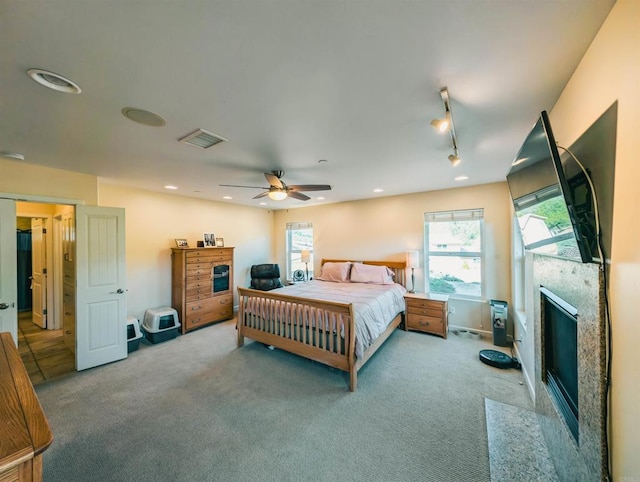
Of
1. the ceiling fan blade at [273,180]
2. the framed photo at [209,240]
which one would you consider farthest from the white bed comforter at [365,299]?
the framed photo at [209,240]

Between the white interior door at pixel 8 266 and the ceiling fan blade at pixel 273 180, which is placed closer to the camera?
the white interior door at pixel 8 266

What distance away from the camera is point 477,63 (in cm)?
130

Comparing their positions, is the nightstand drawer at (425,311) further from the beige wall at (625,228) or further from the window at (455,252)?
the beige wall at (625,228)

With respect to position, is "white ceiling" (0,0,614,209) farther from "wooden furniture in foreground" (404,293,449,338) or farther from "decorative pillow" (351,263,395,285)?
"decorative pillow" (351,263,395,285)

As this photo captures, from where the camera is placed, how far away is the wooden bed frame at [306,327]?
2674mm

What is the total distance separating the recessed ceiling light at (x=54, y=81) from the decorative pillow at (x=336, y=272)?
4.34 m

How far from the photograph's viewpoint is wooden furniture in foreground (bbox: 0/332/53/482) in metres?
0.79

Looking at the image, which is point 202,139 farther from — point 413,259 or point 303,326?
point 413,259

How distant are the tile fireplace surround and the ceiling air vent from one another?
268cm

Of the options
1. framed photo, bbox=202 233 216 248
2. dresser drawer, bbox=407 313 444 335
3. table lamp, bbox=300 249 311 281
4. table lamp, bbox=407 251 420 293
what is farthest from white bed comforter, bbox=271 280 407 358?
framed photo, bbox=202 233 216 248

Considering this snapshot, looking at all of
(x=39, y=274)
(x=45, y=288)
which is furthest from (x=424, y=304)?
(x=39, y=274)

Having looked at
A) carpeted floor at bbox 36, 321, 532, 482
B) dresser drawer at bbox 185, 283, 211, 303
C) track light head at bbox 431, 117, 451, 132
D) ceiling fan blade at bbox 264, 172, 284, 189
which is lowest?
carpeted floor at bbox 36, 321, 532, 482

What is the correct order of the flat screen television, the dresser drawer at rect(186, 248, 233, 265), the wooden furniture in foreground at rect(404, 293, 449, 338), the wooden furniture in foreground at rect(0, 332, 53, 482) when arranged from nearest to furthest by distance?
the wooden furniture in foreground at rect(0, 332, 53, 482) → the flat screen television → the wooden furniture in foreground at rect(404, 293, 449, 338) → the dresser drawer at rect(186, 248, 233, 265)

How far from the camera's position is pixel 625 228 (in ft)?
3.13
